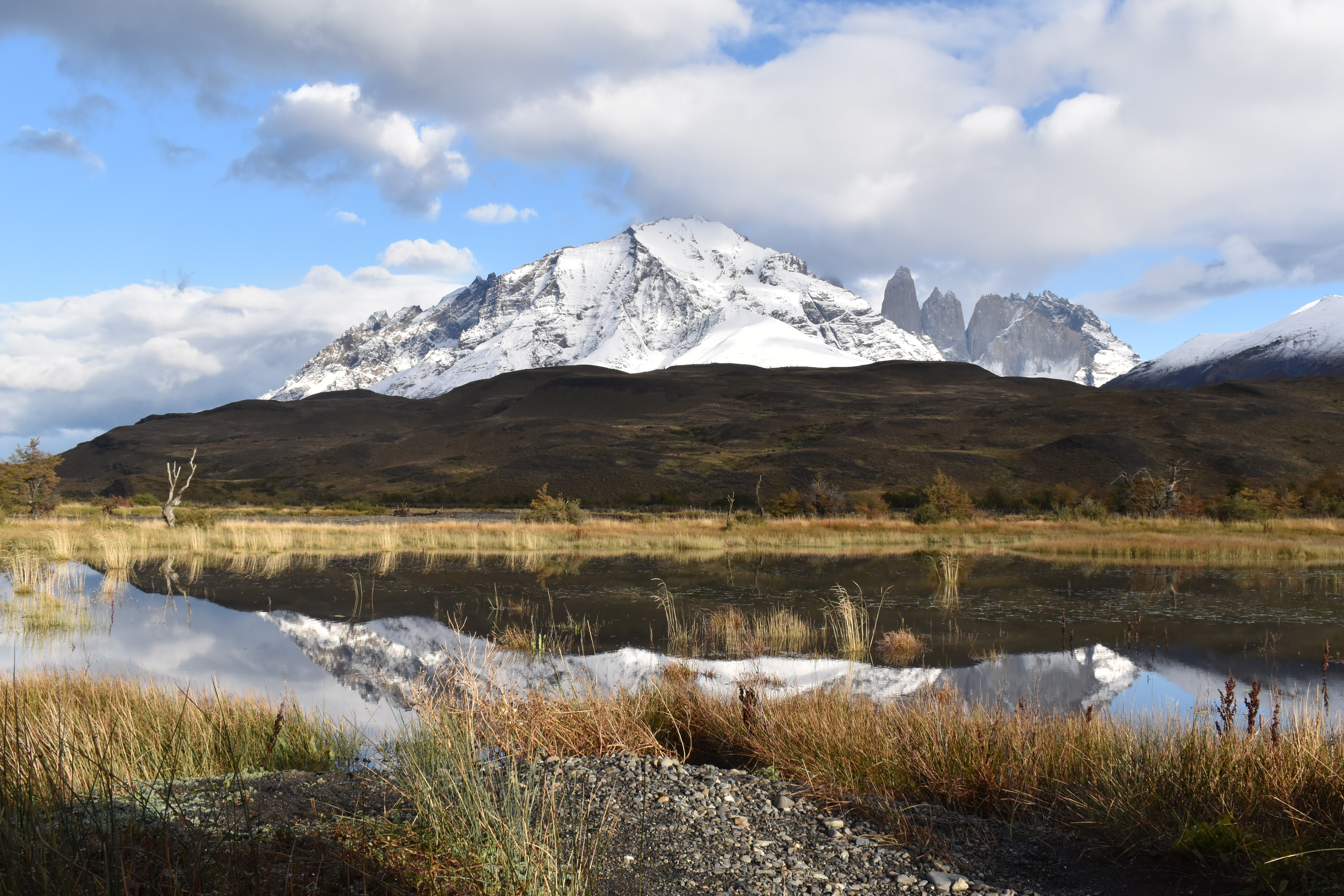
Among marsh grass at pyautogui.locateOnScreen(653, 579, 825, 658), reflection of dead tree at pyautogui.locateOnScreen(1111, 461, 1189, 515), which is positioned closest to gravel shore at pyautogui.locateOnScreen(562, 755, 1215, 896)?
marsh grass at pyautogui.locateOnScreen(653, 579, 825, 658)

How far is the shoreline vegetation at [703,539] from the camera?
2656cm

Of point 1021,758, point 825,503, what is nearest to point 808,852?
point 1021,758

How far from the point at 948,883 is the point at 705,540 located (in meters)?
28.1

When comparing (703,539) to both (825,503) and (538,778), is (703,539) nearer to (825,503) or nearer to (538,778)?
(825,503)

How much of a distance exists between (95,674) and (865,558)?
74.2 feet

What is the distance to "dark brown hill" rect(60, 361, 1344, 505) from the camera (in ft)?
255

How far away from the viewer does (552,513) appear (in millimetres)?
43000

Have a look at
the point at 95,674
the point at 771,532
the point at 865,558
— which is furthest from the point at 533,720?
the point at 771,532

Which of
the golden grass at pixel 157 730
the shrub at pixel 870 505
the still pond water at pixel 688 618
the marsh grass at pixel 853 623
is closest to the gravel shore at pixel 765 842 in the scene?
the golden grass at pixel 157 730

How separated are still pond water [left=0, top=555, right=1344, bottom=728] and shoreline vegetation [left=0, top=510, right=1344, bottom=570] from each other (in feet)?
10.9

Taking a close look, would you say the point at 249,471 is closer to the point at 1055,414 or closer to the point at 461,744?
the point at 1055,414

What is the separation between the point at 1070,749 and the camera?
5.77 metres

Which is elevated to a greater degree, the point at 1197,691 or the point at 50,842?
the point at 50,842

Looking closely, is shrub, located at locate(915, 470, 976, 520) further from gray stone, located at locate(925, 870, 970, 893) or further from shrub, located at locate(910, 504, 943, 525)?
gray stone, located at locate(925, 870, 970, 893)
